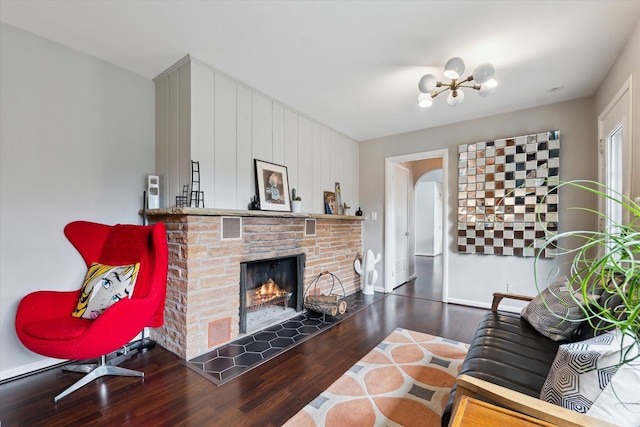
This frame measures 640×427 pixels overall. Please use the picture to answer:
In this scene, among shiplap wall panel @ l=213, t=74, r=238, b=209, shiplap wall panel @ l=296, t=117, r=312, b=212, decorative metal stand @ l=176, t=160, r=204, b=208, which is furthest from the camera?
shiplap wall panel @ l=296, t=117, r=312, b=212

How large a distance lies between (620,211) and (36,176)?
194 inches

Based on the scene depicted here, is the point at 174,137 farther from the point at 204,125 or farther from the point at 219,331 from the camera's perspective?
the point at 219,331

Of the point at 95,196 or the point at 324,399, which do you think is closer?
the point at 324,399

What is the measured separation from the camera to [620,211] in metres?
2.63

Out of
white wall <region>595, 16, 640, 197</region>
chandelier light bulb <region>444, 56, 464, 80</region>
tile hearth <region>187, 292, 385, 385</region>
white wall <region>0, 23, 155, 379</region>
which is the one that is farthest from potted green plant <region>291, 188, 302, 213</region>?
white wall <region>595, 16, 640, 197</region>

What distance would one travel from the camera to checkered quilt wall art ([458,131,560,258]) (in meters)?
3.36

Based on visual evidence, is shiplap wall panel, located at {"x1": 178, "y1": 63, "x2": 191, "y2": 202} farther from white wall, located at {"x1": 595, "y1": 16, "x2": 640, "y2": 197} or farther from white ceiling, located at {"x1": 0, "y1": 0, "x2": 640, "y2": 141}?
white wall, located at {"x1": 595, "y1": 16, "x2": 640, "y2": 197}

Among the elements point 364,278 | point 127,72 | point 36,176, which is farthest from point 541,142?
point 36,176

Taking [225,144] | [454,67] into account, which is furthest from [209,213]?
[454,67]

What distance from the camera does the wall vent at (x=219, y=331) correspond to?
250 centimetres

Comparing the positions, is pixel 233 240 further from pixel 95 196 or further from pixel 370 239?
pixel 370 239

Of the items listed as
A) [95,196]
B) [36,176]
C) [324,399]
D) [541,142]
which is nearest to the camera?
[324,399]

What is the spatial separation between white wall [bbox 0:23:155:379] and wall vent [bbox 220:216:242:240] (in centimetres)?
90

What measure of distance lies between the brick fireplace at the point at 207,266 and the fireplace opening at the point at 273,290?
248 millimetres
